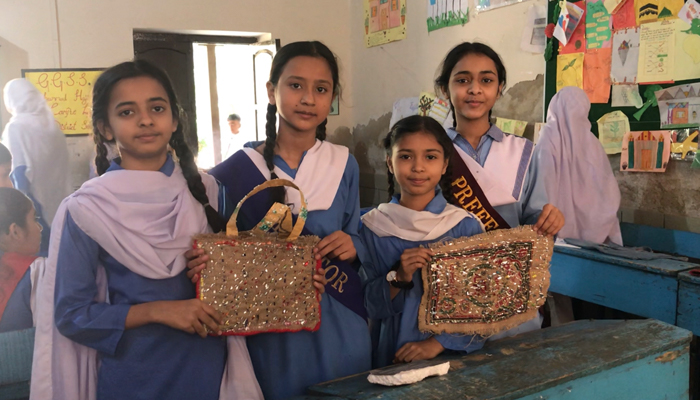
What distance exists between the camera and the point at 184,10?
483 centimetres

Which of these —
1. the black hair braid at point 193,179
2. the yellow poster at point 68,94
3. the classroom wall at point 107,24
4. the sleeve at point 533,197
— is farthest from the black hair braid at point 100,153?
the classroom wall at point 107,24

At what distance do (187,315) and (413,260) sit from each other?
0.54 meters

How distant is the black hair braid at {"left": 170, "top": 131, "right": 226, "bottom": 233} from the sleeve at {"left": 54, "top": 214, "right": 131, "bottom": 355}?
26 centimetres

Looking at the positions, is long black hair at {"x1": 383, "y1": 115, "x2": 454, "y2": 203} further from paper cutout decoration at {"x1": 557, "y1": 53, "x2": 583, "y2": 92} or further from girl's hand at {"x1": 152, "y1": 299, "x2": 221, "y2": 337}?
paper cutout decoration at {"x1": 557, "y1": 53, "x2": 583, "y2": 92}

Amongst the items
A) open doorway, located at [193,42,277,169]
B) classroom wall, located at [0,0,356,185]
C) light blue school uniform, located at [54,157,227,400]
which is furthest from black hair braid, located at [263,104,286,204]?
open doorway, located at [193,42,277,169]

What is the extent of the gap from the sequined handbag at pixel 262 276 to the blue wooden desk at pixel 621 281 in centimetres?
128

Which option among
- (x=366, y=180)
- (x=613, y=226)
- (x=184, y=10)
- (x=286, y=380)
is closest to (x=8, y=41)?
(x=184, y=10)

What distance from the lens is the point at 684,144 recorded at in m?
2.56

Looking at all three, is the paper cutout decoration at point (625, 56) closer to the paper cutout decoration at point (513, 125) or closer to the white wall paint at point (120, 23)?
the paper cutout decoration at point (513, 125)

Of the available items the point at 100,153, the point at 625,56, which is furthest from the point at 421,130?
the point at 625,56

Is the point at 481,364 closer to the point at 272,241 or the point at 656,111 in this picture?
the point at 272,241

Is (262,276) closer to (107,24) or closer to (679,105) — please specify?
(679,105)

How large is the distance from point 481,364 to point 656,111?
2056 mm

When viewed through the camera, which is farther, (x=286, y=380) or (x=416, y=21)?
(x=416, y=21)
